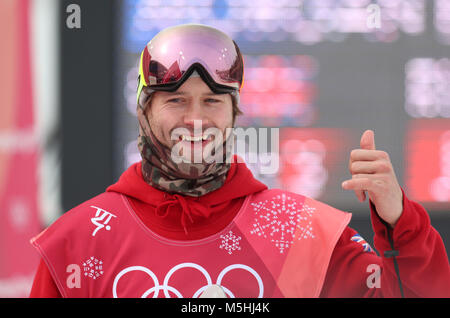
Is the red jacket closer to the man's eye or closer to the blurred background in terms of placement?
the man's eye

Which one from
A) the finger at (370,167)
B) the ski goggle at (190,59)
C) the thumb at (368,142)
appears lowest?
the finger at (370,167)

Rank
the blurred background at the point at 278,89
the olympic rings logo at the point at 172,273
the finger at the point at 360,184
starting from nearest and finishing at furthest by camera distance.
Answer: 1. the finger at the point at 360,184
2. the olympic rings logo at the point at 172,273
3. the blurred background at the point at 278,89

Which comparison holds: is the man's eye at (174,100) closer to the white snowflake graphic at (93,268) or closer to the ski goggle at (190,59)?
the ski goggle at (190,59)

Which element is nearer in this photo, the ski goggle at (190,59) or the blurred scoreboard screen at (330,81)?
the ski goggle at (190,59)

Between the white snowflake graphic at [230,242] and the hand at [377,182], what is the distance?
0.28 m

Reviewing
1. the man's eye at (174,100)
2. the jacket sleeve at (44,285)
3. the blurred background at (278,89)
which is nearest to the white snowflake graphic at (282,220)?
the man's eye at (174,100)

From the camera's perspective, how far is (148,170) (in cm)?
123

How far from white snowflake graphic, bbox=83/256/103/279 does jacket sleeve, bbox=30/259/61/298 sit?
3.1 inches

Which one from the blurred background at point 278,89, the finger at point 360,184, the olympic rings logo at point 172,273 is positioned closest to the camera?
the finger at point 360,184

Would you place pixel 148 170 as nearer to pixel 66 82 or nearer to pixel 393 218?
pixel 393 218

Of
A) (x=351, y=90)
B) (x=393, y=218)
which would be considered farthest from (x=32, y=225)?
(x=393, y=218)

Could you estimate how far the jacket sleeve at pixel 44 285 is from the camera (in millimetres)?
1121

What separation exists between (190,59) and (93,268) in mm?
468

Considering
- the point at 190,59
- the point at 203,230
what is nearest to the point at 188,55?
the point at 190,59
